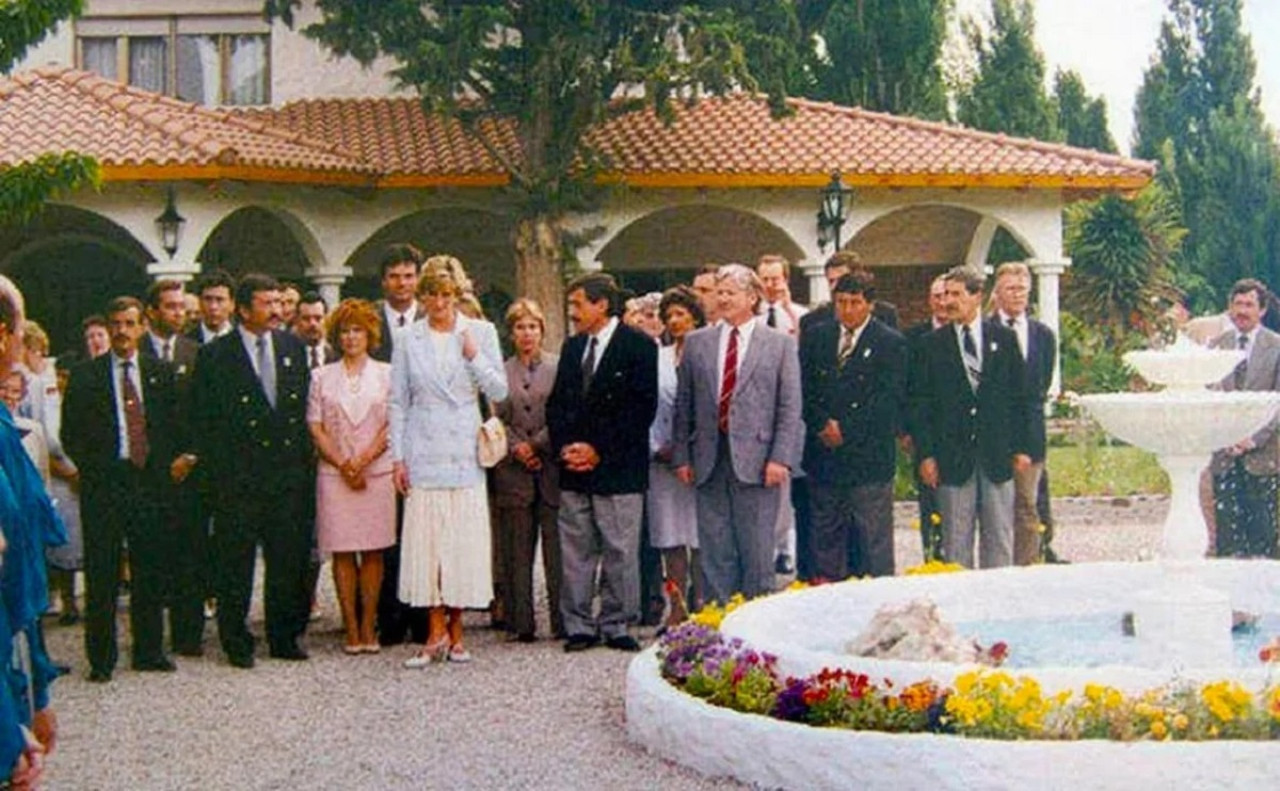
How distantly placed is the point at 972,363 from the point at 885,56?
919 inches

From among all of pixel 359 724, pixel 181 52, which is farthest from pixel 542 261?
pixel 359 724

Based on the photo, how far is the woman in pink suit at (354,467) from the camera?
10.5 meters

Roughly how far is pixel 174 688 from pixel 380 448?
1.75 meters

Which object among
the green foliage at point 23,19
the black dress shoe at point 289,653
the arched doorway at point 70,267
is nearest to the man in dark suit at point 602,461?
the black dress shoe at point 289,653

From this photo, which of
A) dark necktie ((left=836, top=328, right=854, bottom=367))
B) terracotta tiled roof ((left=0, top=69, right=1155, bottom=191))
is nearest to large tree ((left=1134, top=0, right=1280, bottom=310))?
terracotta tiled roof ((left=0, top=69, right=1155, bottom=191))

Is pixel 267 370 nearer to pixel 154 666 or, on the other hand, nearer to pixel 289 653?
pixel 289 653

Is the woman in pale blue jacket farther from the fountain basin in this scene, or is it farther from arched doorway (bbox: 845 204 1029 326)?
arched doorway (bbox: 845 204 1029 326)

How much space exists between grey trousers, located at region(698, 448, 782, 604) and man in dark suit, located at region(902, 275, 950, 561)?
1245 mm

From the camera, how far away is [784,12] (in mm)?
21984

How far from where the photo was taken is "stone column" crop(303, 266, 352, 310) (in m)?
25.1

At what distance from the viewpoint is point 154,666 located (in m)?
10.1

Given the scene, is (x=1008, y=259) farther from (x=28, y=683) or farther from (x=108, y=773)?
(x=28, y=683)

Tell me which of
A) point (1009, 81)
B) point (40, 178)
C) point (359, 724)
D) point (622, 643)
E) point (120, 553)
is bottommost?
point (359, 724)

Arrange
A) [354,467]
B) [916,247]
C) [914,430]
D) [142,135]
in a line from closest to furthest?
[354,467] → [914,430] → [142,135] → [916,247]
